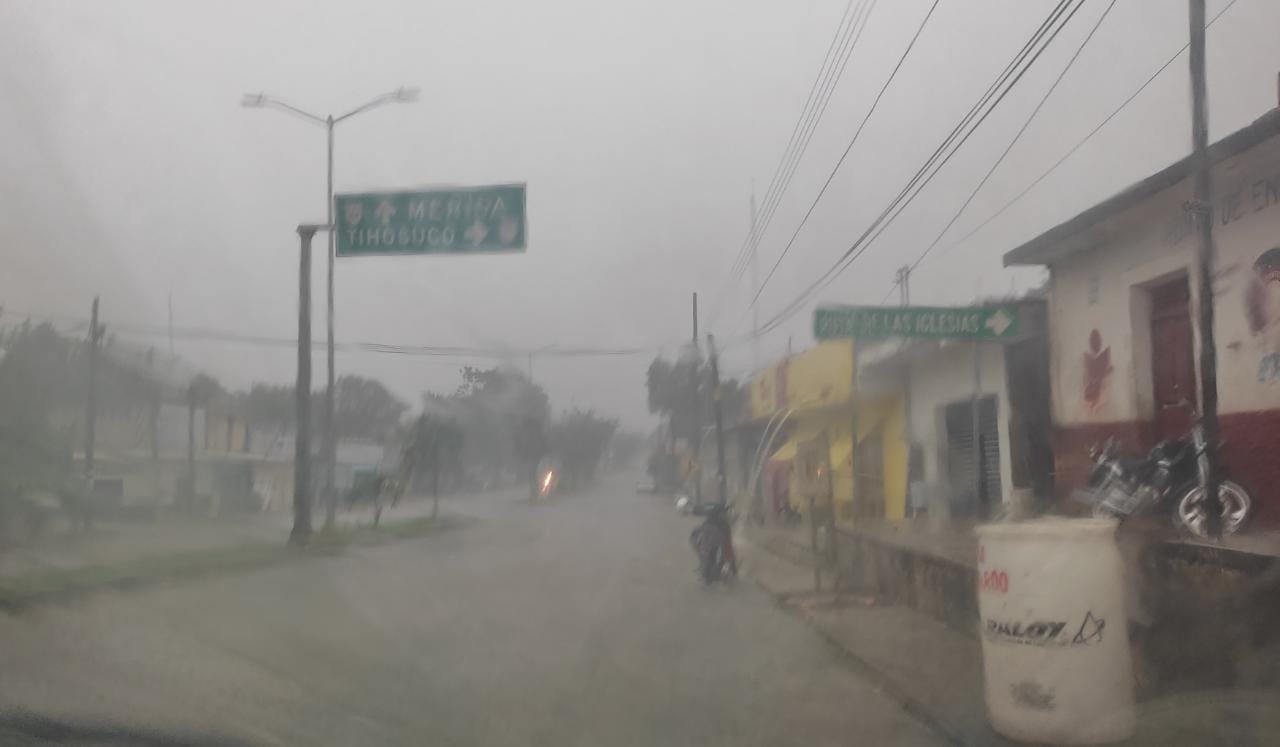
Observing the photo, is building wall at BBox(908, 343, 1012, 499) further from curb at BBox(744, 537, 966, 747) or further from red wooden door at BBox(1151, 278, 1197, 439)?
curb at BBox(744, 537, 966, 747)

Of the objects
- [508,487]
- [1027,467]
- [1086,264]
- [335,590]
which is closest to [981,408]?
[1027,467]

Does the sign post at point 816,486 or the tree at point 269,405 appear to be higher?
the tree at point 269,405

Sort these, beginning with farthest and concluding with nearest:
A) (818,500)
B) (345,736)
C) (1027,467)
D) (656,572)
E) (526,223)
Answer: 1. (656,572)
2. (818,500)
3. (1027,467)
4. (526,223)
5. (345,736)

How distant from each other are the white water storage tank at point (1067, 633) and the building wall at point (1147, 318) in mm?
4405

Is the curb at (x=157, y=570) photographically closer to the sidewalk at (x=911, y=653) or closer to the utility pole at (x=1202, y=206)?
the sidewalk at (x=911, y=653)

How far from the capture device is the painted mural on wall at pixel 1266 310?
9.73 metres

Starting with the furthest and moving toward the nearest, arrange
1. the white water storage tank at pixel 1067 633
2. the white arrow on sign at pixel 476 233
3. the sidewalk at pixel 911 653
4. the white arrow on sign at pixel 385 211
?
the white arrow on sign at pixel 385 211 → the white arrow on sign at pixel 476 233 → the sidewalk at pixel 911 653 → the white water storage tank at pixel 1067 633

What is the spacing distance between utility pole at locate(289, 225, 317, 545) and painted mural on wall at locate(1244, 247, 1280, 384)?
8.40m

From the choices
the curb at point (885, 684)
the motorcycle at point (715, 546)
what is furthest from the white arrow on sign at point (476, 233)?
the motorcycle at point (715, 546)

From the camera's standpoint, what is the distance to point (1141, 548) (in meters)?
8.24

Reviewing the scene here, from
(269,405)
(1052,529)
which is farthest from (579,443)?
(1052,529)

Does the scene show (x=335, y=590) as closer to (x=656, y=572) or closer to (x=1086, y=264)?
(x=656, y=572)

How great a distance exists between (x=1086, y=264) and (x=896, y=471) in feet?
16.3

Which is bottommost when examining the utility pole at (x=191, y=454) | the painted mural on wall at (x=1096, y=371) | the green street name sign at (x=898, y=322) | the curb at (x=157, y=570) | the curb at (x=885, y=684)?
the curb at (x=885, y=684)
